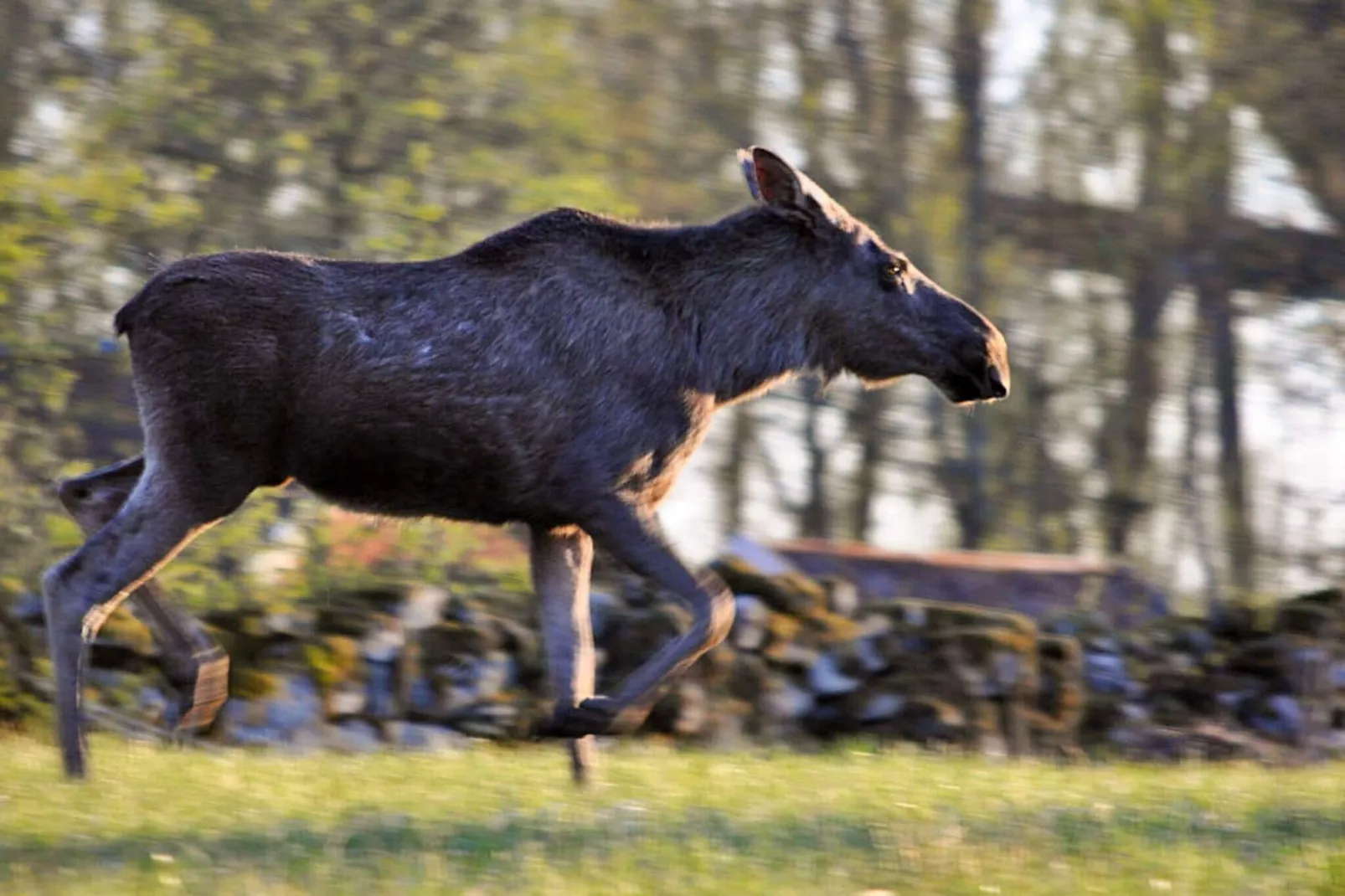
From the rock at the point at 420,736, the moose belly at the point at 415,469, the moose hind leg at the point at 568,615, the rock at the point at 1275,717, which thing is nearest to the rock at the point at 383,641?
the rock at the point at 420,736

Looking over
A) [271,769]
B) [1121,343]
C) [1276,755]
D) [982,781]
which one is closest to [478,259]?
[271,769]

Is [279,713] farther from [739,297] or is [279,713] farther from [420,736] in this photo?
[739,297]

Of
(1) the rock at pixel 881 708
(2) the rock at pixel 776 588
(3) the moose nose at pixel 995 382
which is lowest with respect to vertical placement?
(1) the rock at pixel 881 708

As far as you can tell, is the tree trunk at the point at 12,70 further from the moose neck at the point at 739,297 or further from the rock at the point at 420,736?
the moose neck at the point at 739,297

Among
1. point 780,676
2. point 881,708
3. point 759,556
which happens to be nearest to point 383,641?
point 780,676

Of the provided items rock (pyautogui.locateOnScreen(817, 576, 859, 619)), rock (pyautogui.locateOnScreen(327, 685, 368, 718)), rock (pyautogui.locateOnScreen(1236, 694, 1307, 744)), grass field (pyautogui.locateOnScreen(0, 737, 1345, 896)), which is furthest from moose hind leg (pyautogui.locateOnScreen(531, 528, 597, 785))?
rock (pyautogui.locateOnScreen(1236, 694, 1307, 744))

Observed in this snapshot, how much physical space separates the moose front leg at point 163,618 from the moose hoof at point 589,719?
167 centimetres

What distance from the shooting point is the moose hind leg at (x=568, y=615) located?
288 inches

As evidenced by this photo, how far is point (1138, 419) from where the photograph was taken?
1780cm

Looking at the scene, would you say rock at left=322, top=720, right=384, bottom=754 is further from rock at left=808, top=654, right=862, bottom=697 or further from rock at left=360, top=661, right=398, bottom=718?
rock at left=808, top=654, right=862, bottom=697

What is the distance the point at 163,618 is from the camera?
7.47 metres

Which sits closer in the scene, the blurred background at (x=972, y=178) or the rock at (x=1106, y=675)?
the rock at (x=1106, y=675)

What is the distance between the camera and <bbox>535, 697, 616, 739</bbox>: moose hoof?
655cm

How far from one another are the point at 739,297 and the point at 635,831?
2468 mm
